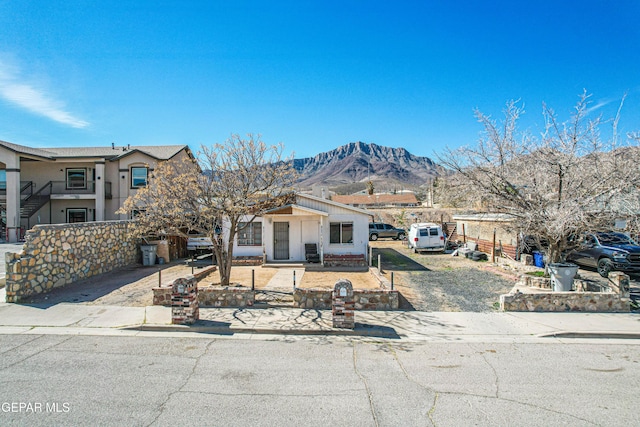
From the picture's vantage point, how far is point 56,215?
2533 centimetres

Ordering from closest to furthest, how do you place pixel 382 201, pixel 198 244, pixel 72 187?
pixel 198 244, pixel 72 187, pixel 382 201

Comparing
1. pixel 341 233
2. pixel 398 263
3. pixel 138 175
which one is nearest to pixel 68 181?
pixel 138 175

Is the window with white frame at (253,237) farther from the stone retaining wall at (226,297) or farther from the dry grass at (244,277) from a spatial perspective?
the stone retaining wall at (226,297)

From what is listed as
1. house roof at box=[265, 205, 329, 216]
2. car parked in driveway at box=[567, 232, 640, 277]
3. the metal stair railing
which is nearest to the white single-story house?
house roof at box=[265, 205, 329, 216]

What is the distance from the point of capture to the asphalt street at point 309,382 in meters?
4.55

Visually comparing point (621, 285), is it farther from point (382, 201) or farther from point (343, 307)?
point (382, 201)

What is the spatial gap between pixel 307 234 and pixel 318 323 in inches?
390

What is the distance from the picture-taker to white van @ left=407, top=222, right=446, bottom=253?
22.3 m

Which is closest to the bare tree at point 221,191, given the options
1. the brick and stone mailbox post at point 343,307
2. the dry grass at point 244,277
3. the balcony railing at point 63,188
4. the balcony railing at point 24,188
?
the dry grass at point 244,277

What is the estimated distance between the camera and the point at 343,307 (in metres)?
7.91

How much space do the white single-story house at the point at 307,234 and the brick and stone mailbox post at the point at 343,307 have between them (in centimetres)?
968

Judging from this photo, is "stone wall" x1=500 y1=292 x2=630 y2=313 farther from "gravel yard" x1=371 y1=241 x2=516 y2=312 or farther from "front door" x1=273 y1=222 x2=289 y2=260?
"front door" x1=273 y1=222 x2=289 y2=260

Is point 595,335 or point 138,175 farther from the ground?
point 138,175

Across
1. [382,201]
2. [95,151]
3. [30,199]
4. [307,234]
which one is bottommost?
[307,234]
